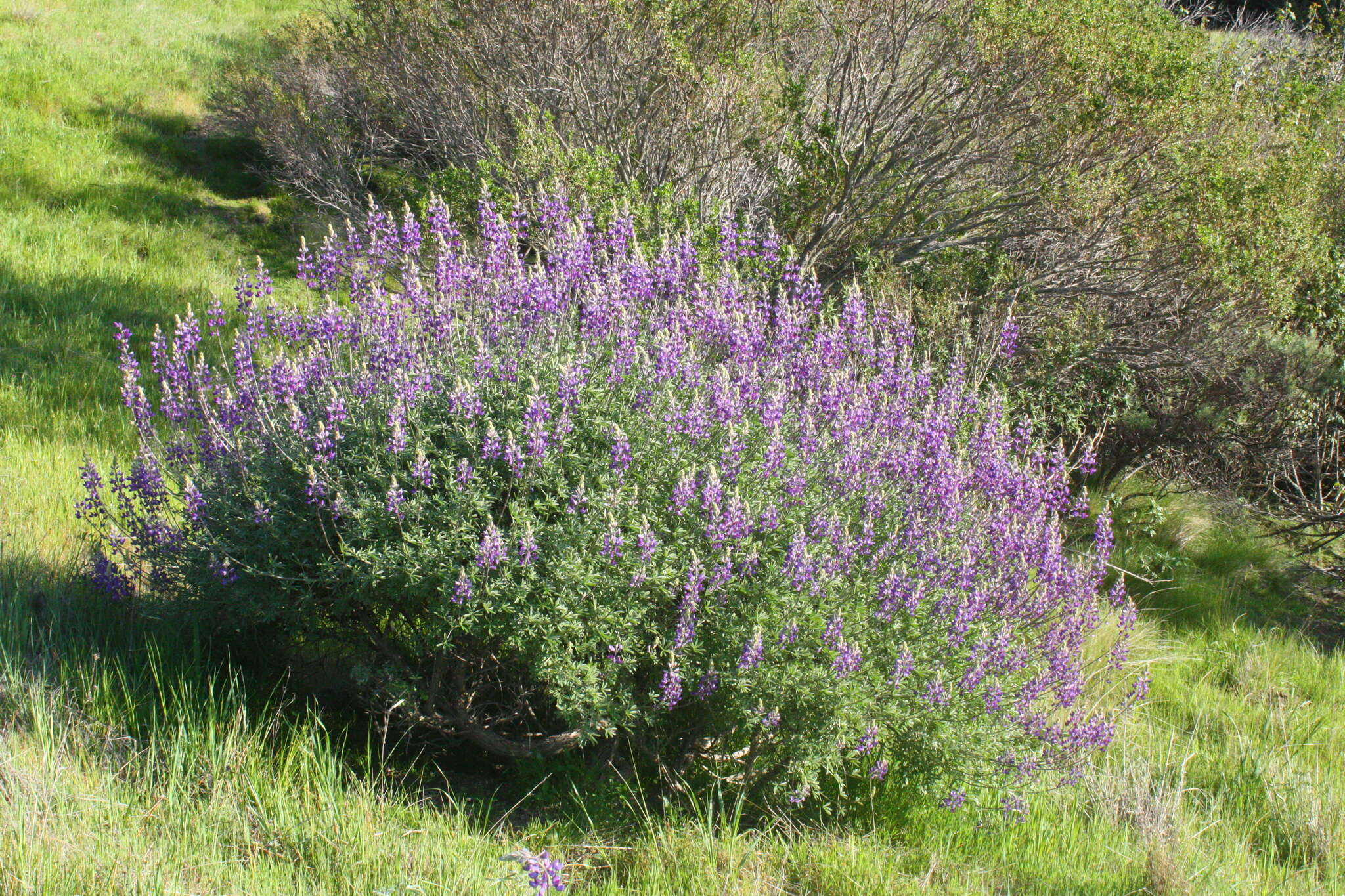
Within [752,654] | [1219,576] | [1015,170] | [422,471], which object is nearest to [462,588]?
[422,471]

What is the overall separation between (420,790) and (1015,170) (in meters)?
6.72

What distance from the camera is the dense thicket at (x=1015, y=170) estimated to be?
7.54m

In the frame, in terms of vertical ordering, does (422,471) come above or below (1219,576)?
above

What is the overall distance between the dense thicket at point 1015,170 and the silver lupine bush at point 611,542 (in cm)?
305

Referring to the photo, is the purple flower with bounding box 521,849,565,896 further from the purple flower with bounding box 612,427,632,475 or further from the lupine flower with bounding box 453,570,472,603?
the purple flower with bounding box 612,427,632,475

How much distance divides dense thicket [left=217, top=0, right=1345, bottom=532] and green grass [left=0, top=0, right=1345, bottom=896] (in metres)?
1.67

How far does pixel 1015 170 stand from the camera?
26.9ft

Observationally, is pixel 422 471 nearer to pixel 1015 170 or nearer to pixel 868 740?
pixel 868 740

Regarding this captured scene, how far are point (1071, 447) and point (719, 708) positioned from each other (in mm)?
5725

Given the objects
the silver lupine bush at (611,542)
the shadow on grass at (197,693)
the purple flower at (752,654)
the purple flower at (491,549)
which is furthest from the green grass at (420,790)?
the purple flower at (491,549)

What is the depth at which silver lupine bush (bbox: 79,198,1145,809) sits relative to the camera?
3.53m

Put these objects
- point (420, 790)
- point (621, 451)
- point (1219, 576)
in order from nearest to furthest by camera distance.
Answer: point (621, 451), point (420, 790), point (1219, 576)

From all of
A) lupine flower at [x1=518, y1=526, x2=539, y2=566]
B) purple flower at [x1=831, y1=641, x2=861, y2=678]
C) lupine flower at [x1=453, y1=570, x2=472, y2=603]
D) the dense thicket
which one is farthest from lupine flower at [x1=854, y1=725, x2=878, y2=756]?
the dense thicket

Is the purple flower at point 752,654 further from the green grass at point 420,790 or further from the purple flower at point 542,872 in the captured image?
the purple flower at point 542,872
